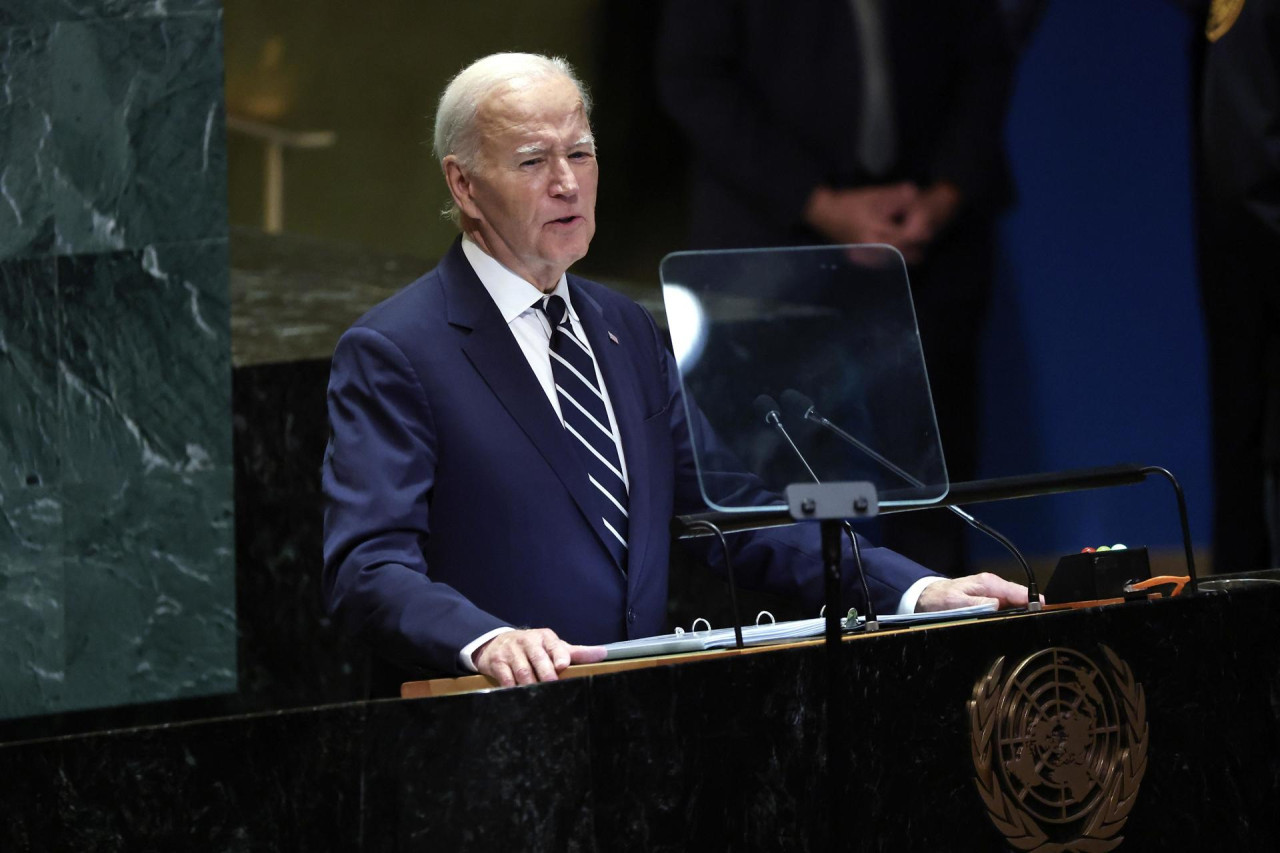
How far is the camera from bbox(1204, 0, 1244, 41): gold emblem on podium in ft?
14.1

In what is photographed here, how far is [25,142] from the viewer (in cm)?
397

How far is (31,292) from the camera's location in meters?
4.04

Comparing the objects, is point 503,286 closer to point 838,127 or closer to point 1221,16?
point 838,127

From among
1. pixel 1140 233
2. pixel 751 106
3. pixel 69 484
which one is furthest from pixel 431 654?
pixel 1140 233

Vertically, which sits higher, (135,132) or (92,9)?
(92,9)

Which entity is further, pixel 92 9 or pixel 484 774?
pixel 92 9

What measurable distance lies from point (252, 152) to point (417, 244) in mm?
572

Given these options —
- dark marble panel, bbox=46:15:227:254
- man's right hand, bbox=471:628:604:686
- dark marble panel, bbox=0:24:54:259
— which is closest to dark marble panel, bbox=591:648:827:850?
man's right hand, bbox=471:628:604:686

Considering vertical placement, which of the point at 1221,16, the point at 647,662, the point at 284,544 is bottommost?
the point at 647,662

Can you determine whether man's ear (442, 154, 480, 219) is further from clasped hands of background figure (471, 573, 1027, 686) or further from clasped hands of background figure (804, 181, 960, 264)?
clasped hands of background figure (804, 181, 960, 264)

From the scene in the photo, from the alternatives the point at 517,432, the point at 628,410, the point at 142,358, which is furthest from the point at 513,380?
the point at 142,358

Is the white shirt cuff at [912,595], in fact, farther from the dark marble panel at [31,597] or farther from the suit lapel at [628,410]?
the dark marble panel at [31,597]

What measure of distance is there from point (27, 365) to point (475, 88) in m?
1.79

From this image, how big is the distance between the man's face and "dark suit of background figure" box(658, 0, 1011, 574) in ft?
7.01
